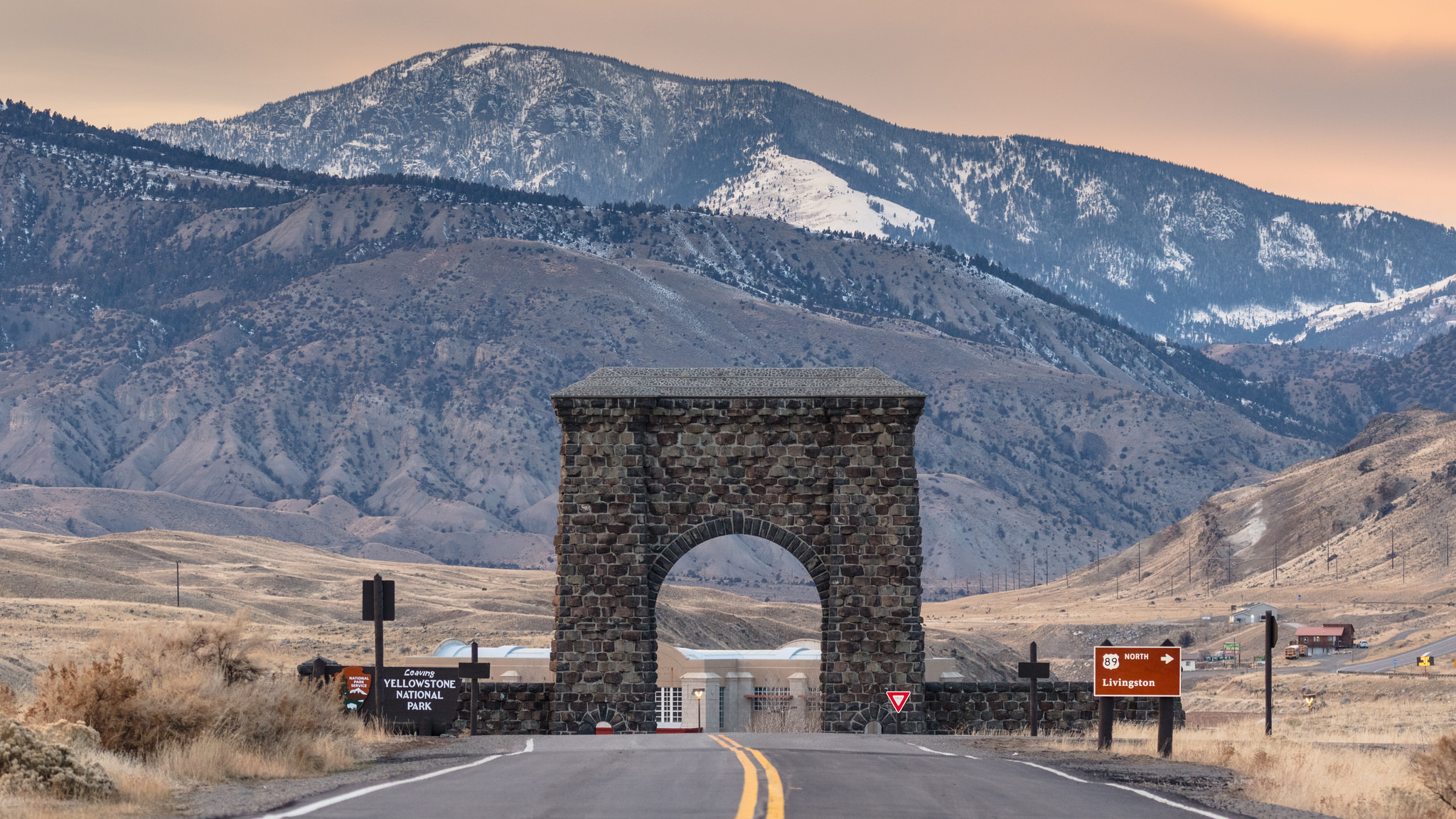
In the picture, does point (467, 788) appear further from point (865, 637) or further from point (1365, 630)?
point (1365, 630)

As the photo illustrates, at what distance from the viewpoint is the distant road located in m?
88.2

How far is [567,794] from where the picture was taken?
15234 millimetres

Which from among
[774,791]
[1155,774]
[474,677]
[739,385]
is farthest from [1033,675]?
[774,791]

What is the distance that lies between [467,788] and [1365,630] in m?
110

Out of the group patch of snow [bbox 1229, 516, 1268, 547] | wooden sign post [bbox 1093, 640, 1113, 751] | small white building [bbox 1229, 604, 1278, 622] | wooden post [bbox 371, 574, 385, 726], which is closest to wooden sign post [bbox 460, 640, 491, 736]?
wooden post [bbox 371, 574, 385, 726]

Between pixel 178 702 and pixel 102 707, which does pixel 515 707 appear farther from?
pixel 102 707

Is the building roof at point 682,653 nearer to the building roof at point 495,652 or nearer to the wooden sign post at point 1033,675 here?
the building roof at point 495,652

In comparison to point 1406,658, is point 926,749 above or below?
above

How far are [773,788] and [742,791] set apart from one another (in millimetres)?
377

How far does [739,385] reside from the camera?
34.4 meters

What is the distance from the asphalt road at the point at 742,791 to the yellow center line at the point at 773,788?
2cm

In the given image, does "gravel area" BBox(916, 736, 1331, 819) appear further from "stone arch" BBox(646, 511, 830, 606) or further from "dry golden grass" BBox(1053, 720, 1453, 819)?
"stone arch" BBox(646, 511, 830, 606)

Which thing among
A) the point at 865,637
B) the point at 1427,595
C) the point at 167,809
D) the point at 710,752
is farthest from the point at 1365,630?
the point at 167,809

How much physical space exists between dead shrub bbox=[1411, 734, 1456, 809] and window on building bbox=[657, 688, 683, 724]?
32.9 metres
